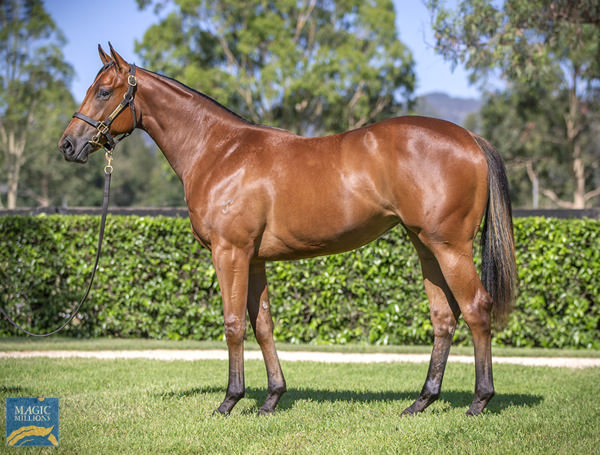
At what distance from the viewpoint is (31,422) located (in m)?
3.86

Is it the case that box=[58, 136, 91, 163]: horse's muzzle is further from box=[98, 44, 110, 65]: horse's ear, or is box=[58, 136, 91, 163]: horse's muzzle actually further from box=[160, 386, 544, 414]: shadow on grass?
box=[160, 386, 544, 414]: shadow on grass

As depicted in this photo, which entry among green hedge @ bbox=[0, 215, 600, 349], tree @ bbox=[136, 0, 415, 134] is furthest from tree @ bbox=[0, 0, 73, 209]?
green hedge @ bbox=[0, 215, 600, 349]

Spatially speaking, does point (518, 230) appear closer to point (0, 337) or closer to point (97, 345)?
point (97, 345)

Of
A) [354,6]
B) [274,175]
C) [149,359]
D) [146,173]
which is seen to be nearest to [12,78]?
[354,6]

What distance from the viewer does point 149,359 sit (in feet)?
24.9

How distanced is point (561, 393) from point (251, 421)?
3.11 metres

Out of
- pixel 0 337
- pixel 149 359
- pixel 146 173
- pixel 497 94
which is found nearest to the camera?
pixel 149 359

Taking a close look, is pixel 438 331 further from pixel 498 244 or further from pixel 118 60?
pixel 118 60

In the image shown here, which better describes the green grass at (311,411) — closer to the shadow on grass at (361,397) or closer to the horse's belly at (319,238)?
the shadow on grass at (361,397)

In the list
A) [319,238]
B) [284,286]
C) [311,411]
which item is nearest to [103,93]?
[319,238]

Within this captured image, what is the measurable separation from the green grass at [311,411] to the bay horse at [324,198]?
13.9 inches

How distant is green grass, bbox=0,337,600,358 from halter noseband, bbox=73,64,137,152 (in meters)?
4.77

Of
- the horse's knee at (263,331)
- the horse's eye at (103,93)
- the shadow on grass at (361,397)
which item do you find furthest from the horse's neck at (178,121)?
the shadow on grass at (361,397)

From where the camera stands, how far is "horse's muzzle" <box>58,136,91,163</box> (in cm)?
458
